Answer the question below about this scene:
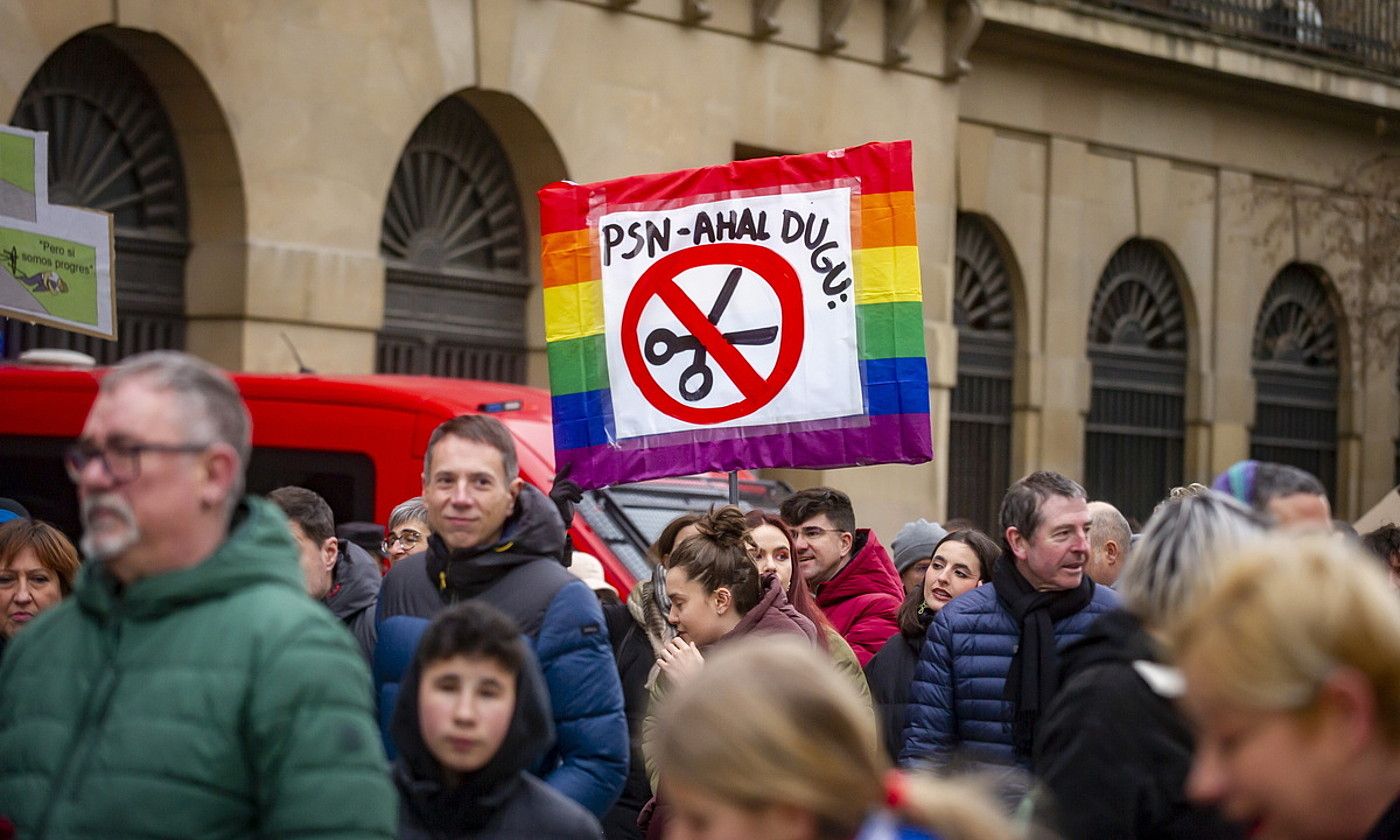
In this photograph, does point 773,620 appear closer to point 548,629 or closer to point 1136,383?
point 548,629

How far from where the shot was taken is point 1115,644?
3951 millimetres

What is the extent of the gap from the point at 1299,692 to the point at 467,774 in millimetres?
1968

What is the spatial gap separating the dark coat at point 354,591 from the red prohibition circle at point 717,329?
1.56 metres

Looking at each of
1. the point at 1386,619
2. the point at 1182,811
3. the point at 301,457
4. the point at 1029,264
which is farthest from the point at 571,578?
the point at 1029,264

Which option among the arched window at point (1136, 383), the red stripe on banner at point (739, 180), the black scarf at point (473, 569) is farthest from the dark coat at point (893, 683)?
the arched window at point (1136, 383)

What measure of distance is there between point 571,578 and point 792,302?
3.17 metres

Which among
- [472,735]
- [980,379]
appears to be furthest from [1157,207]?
[472,735]

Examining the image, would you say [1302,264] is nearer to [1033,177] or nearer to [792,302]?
[1033,177]

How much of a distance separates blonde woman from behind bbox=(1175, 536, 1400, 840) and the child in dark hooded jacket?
174 cm

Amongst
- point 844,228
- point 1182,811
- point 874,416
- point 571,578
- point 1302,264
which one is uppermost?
point 1302,264

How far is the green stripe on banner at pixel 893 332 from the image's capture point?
7805 mm

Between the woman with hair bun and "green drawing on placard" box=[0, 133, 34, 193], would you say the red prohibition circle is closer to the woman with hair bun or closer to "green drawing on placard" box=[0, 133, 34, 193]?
the woman with hair bun

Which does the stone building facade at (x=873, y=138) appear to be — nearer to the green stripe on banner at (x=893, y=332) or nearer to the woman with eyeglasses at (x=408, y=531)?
the woman with eyeglasses at (x=408, y=531)

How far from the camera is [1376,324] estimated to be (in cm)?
2152
